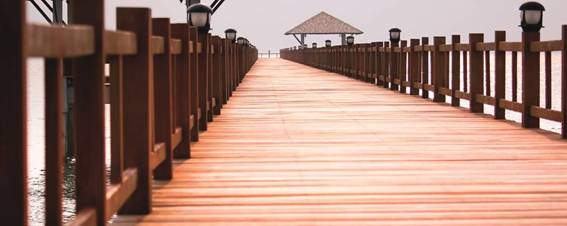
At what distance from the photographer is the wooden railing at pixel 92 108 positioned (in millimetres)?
2047

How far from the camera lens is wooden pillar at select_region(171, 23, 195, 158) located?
19.0ft

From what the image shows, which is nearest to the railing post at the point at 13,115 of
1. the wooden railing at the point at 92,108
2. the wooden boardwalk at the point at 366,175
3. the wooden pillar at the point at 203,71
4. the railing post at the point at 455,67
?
the wooden railing at the point at 92,108

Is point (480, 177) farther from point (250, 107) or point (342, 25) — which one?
point (342, 25)

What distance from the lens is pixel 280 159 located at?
19.9 ft

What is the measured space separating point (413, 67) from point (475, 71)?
13.8ft

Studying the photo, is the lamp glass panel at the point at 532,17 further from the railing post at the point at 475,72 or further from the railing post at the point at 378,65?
the railing post at the point at 378,65

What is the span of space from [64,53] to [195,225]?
1495mm

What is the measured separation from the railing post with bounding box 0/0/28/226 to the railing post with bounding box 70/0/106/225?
2.73 ft

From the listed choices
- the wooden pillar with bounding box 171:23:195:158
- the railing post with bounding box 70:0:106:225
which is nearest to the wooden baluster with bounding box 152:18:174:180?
the wooden pillar with bounding box 171:23:195:158

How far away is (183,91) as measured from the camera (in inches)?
231

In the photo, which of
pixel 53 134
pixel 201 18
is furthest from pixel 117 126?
pixel 201 18

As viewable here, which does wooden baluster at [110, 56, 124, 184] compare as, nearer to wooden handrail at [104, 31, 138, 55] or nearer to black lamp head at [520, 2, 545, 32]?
wooden handrail at [104, 31, 138, 55]

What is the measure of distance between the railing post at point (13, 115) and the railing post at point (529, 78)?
23.2 ft

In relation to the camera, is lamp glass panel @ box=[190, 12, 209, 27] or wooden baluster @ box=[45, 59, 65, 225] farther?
lamp glass panel @ box=[190, 12, 209, 27]
